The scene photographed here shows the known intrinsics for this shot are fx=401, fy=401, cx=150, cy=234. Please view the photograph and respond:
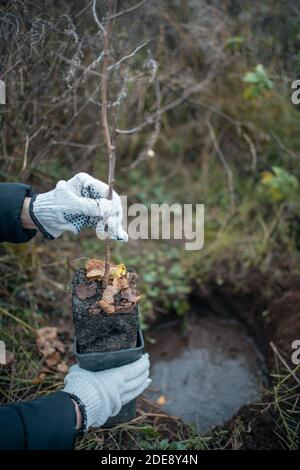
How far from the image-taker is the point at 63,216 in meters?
1.62

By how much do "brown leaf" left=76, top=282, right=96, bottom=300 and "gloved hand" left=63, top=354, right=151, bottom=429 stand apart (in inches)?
12.5

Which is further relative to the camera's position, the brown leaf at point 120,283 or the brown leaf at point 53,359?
the brown leaf at point 53,359

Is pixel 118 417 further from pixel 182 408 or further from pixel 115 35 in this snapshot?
pixel 115 35

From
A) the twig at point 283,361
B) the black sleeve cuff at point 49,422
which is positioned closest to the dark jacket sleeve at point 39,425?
the black sleeve cuff at point 49,422

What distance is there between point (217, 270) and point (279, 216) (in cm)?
66

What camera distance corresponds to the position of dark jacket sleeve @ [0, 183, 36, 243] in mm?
1614

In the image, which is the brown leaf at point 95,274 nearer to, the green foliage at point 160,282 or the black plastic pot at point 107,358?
the black plastic pot at point 107,358

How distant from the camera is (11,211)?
161 centimetres

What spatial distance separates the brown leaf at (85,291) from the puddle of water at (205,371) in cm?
110

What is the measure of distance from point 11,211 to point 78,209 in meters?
0.28

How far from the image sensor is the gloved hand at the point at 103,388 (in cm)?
153

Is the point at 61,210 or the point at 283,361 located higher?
the point at 61,210

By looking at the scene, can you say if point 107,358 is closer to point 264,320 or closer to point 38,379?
point 38,379

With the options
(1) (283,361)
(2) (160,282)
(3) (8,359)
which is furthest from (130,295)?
(2) (160,282)
